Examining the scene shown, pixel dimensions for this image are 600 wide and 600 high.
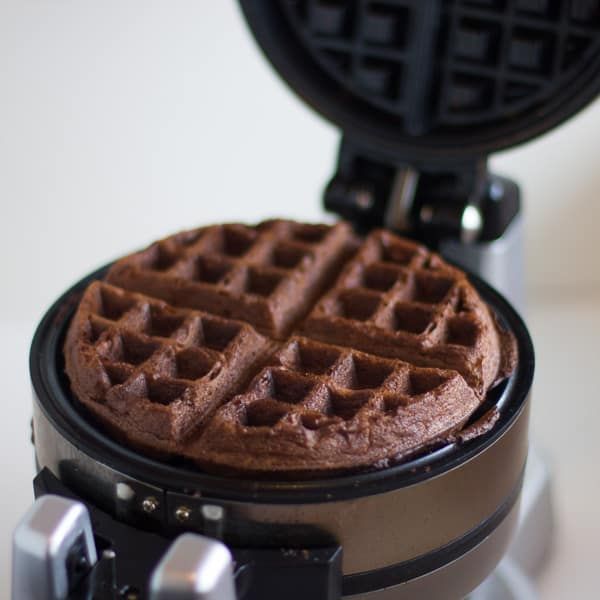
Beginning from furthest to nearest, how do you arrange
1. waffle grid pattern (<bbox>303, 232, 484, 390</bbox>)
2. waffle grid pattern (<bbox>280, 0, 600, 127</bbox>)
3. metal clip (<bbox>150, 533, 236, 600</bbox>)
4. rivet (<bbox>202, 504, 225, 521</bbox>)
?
waffle grid pattern (<bbox>280, 0, 600, 127</bbox>)
waffle grid pattern (<bbox>303, 232, 484, 390</bbox>)
rivet (<bbox>202, 504, 225, 521</bbox>)
metal clip (<bbox>150, 533, 236, 600</bbox>)

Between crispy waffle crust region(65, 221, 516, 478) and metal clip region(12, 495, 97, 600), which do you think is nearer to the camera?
metal clip region(12, 495, 97, 600)

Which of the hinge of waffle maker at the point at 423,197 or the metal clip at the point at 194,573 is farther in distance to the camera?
the hinge of waffle maker at the point at 423,197

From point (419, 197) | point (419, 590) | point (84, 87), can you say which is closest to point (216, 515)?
point (419, 590)

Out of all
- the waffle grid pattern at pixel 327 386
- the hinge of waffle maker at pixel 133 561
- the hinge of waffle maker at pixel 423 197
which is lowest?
the hinge of waffle maker at pixel 133 561

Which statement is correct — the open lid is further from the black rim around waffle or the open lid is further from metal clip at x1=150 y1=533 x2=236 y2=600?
metal clip at x1=150 y1=533 x2=236 y2=600

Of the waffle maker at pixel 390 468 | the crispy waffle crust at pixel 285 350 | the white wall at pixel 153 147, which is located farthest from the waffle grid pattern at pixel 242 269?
the white wall at pixel 153 147

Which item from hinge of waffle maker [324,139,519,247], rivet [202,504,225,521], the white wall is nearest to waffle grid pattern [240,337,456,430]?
rivet [202,504,225,521]

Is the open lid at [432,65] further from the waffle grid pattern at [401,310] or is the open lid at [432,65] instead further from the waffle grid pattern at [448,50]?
the waffle grid pattern at [401,310]

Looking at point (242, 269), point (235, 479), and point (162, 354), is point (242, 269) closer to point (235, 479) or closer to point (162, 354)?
point (162, 354)

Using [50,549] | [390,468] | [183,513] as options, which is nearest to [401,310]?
[390,468]
